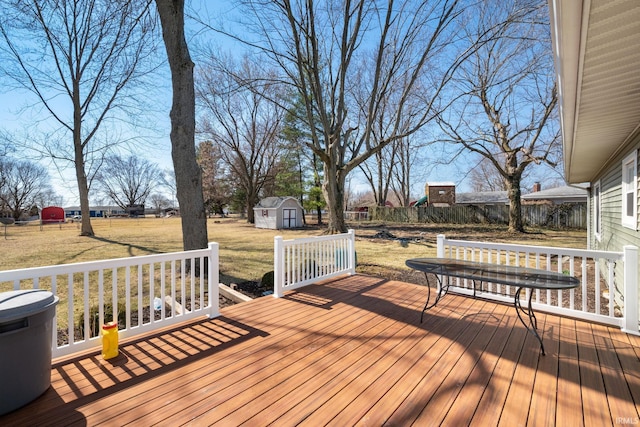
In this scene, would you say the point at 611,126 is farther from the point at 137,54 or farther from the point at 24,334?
the point at 137,54

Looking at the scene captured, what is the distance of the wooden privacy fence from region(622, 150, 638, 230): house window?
15.4 metres

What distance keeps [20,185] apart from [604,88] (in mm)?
53467

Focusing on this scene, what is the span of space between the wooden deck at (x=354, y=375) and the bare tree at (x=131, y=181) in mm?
54139

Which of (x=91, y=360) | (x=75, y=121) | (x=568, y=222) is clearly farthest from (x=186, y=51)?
(x=568, y=222)

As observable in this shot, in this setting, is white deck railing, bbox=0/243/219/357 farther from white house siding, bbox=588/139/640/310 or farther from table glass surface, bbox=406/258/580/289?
white house siding, bbox=588/139/640/310

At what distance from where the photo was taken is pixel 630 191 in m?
4.18

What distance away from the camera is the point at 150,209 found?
195ft

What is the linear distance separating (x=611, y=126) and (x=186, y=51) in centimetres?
695

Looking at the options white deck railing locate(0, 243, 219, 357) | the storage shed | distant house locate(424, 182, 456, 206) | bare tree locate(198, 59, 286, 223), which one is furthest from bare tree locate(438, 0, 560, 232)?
distant house locate(424, 182, 456, 206)

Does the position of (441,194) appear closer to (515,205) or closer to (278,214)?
(515,205)

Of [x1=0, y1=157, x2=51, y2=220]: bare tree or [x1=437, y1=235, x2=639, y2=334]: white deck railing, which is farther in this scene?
[x1=0, y1=157, x2=51, y2=220]: bare tree

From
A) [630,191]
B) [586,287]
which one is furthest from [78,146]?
[630,191]

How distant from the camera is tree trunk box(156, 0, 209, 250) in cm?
556

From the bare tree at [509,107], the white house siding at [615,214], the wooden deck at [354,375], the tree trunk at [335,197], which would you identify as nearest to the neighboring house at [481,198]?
the bare tree at [509,107]
